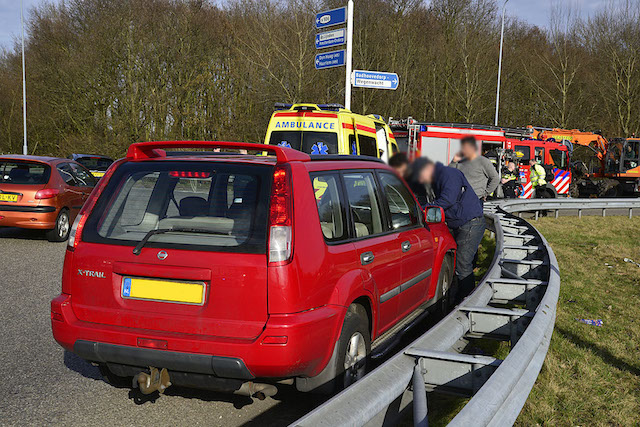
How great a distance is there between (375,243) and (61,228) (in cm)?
883

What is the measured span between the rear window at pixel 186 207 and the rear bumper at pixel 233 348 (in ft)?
1.62

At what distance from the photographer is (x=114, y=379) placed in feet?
13.4

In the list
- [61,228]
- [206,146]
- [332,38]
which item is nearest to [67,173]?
[61,228]

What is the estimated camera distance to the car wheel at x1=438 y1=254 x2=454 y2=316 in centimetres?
610

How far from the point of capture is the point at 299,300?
10.9 feet

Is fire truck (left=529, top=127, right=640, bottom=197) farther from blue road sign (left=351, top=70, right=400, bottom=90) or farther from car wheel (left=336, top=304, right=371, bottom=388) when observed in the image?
car wheel (left=336, top=304, right=371, bottom=388)

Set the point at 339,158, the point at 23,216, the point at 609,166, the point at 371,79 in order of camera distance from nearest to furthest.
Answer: the point at 339,158, the point at 23,216, the point at 371,79, the point at 609,166

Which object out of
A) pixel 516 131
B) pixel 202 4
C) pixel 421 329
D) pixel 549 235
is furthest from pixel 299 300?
pixel 202 4

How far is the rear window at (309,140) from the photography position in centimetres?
1109

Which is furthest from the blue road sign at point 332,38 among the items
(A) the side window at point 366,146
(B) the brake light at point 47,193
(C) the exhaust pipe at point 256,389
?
(C) the exhaust pipe at point 256,389

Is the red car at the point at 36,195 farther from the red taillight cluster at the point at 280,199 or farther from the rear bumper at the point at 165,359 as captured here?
the red taillight cluster at the point at 280,199

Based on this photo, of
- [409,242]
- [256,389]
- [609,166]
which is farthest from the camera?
[609,166]

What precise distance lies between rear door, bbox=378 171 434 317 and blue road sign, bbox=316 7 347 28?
12249mm

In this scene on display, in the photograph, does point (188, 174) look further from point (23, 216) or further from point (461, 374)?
point (23, 216)
